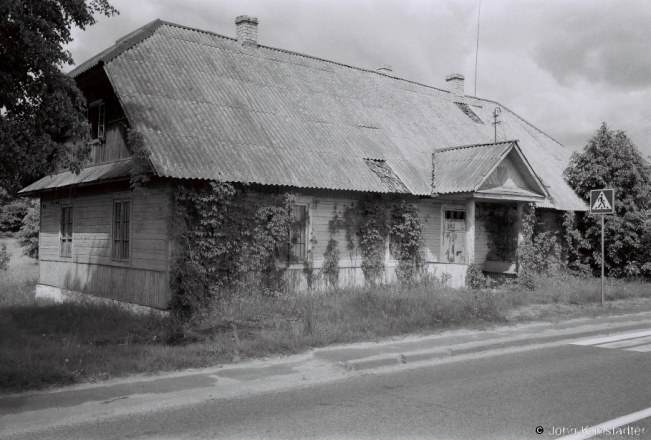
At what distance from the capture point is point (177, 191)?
12.7 metres

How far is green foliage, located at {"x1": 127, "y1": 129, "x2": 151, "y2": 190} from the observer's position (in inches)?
492

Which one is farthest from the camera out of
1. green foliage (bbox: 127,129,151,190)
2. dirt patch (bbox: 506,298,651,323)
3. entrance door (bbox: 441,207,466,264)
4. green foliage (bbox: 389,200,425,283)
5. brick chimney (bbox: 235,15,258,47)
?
brick chimney (bbox: 235,15,258,47)

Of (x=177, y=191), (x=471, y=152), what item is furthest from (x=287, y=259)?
(x=471, y=152)

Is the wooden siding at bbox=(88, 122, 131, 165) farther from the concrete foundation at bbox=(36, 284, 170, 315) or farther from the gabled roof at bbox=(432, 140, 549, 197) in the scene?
the gabled roof at bbox=(432, 140, 549, 197)

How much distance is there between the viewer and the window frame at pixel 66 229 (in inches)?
688

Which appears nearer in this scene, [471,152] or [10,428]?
[10,428]

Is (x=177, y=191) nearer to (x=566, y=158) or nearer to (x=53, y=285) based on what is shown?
(x=53, y=285)

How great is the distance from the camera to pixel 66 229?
17797mm

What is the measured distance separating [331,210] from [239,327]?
228 inches

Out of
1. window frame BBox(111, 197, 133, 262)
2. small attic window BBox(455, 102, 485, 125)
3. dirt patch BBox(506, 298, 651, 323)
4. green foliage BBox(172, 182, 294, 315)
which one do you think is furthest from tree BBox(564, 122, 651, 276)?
window frame BBox(111, 197, 133, 262)

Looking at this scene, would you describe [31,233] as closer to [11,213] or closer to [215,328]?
[11,213]

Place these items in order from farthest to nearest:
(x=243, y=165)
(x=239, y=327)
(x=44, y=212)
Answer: (x=44, y=212) < (x=243, y=165) < (x=239, y=327)

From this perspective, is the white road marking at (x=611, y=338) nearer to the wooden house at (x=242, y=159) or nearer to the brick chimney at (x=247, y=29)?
the wooden house at (x=242, y=159)

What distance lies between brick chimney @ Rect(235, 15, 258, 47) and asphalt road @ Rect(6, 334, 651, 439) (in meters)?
15.2
